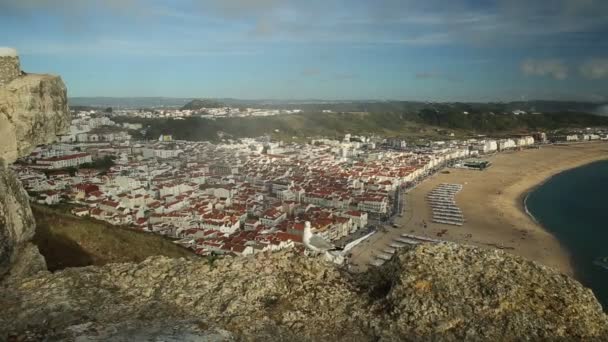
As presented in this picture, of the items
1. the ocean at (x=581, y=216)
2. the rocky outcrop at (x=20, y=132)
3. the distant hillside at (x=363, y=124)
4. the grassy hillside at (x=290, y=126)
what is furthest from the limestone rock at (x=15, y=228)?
the grassy hillside at (x=290, y=126)

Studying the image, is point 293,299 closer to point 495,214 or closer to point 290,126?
point 495,214

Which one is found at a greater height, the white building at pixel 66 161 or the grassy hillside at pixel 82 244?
the grassy hillside at pixel 82 244

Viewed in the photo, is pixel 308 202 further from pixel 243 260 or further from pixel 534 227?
pixel 243 260

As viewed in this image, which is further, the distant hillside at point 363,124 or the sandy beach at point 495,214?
the distant hillside at point 363,124

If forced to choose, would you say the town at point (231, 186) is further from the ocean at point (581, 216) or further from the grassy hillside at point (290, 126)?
the grassy hillside at point (290, 126)

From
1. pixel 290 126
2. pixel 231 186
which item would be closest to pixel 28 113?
pixel 231 186

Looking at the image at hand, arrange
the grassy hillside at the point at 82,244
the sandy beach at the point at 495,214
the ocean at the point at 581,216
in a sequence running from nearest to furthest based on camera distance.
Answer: the grassy hillside at the point at 82,244, the ocean at the point at 581,216, the sandy beach at the point at 495,214
